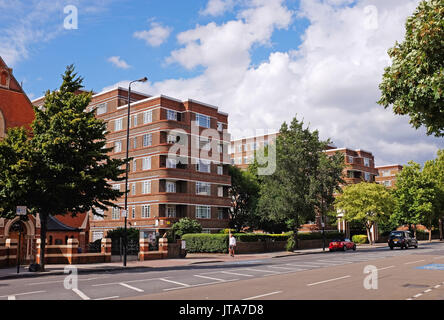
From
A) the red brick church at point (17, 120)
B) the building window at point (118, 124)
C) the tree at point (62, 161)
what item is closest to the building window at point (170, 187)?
the building window at point (118, 124)

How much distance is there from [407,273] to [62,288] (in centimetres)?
1457

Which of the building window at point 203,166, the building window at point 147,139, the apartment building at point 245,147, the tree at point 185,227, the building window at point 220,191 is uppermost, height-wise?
the apartment building at point 245,147

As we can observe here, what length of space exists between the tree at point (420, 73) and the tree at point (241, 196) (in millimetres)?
46447

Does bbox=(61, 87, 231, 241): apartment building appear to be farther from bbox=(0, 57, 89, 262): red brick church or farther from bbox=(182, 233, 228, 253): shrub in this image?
bbox=(0, 57, 89, 262): red brick church

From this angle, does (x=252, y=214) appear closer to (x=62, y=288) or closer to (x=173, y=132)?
(x=173, y=132)

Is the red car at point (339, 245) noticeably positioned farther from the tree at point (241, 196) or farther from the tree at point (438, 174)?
the tree at point (438, 174)

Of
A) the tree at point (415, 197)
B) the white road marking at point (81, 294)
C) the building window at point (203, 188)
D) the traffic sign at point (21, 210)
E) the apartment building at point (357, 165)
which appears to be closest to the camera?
the white road marking at point (81, 294)

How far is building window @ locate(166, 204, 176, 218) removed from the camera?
50625 millimetres

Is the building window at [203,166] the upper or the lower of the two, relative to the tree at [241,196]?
upper

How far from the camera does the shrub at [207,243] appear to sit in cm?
4209

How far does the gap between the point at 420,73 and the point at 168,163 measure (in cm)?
4093

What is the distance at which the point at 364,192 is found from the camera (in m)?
61.5

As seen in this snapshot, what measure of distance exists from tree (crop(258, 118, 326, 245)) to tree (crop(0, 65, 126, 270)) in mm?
26533
